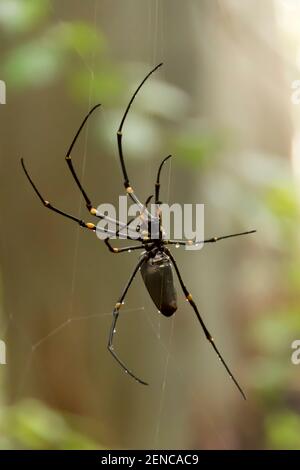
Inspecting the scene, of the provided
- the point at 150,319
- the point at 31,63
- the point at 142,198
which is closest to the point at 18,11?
the point at 31,63

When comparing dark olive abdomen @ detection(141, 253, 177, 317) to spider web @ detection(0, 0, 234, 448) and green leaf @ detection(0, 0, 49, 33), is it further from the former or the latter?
green leaf @ detection(0, 0, 49, 33)

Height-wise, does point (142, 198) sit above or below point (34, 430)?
above

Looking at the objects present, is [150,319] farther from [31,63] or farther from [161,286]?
[31,63]

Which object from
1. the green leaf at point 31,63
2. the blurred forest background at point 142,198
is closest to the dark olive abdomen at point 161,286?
the blurred forest background at point 142,198

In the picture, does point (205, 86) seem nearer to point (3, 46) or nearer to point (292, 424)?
point (3, 46)

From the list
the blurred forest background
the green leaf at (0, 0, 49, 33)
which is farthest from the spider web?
the green leaf at (0, 0, 49, 33)

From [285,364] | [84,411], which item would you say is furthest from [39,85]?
[285,364]
